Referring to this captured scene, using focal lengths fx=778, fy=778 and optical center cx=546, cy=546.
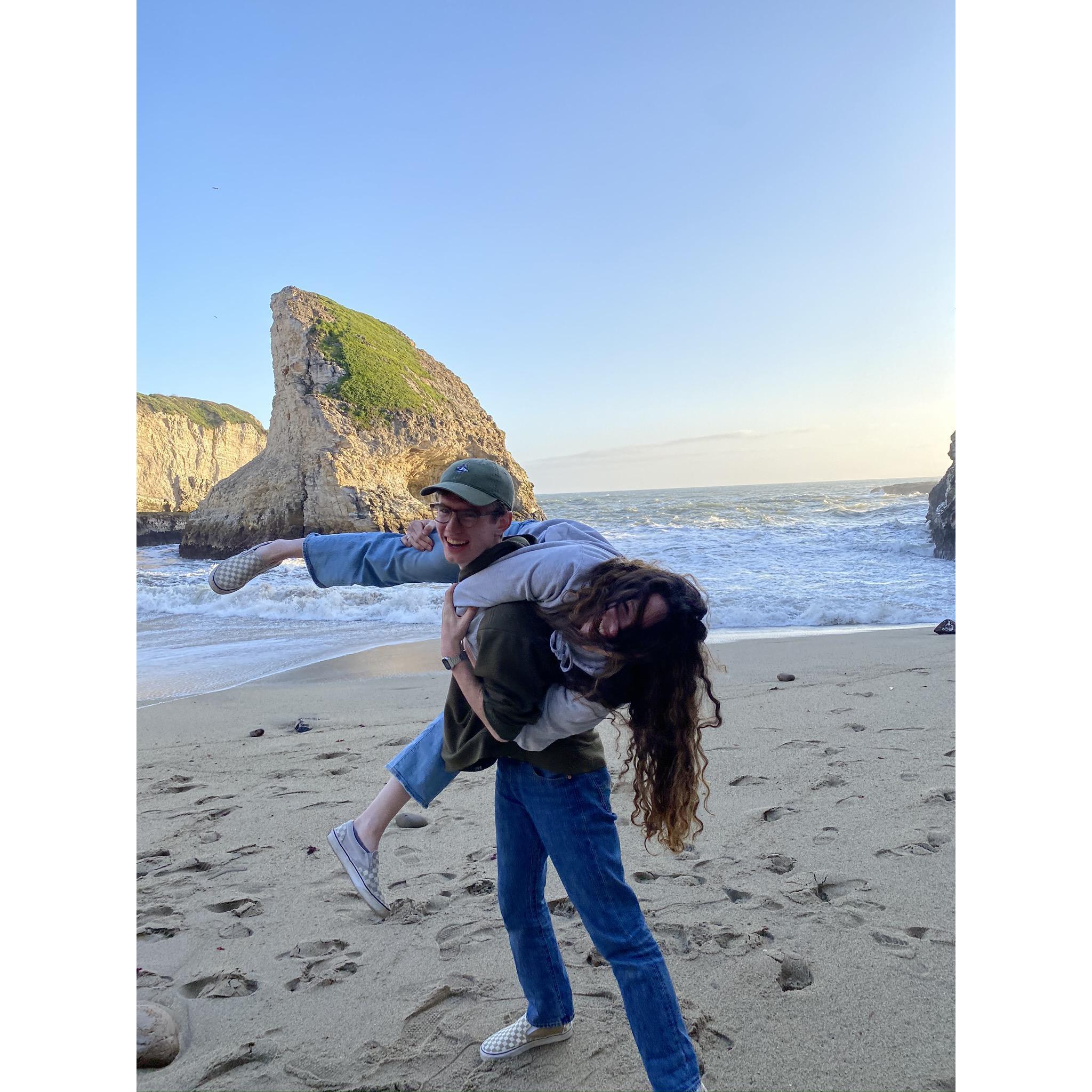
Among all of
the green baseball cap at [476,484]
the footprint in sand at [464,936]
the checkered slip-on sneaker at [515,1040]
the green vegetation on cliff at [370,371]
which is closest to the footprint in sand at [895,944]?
the checkered slip-on sneaker at [515,1040]

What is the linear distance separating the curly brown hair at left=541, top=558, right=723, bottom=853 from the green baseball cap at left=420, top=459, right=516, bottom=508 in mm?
328

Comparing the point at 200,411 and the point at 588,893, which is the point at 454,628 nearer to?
the point at 588,893

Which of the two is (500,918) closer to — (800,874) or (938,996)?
(800,874)

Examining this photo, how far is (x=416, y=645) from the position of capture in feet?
30.3

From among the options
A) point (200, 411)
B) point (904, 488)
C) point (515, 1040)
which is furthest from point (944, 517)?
point (200, 411)

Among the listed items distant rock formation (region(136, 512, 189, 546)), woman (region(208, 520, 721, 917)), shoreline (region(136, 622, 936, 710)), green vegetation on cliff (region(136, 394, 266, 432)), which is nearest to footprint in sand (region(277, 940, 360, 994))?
woman (region(208, 520, 721, 917))

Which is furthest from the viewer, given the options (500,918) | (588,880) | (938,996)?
(500,918)

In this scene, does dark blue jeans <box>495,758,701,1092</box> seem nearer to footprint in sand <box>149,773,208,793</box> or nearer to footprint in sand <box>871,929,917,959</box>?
footprint in sand <box>871,929,917,959</box>

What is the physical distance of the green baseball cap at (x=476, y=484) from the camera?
1931mm
